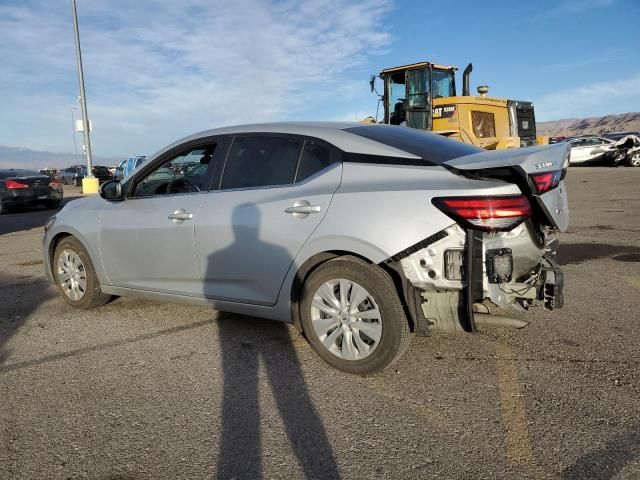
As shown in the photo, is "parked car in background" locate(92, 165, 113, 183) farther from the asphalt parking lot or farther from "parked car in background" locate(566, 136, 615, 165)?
the asphalt parking lot

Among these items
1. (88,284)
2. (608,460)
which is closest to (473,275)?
(608,460)

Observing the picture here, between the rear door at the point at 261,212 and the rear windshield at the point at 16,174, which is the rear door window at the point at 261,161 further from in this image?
the rear windshield at the point at 16,174

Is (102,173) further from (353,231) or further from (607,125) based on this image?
(607,125)

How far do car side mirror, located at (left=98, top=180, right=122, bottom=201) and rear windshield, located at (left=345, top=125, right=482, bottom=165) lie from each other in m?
2.24

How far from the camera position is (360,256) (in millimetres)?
3551

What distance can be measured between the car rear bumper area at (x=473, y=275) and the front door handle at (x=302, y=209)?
0.70m

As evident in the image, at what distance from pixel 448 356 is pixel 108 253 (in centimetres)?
313

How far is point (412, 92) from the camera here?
14.3m

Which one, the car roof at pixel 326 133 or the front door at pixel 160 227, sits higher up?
the car roof at pixel 326 133

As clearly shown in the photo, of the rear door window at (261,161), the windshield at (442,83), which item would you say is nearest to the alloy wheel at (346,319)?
the rear door window at (261,161)

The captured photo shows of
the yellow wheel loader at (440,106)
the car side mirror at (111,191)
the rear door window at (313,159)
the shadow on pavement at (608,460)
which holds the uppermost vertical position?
the yellow wheel loader at (440,106)

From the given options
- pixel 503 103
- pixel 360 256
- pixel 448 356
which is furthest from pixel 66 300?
pixel 503 103

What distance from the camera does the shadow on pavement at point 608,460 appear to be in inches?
97.2

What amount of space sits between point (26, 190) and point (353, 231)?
16034mm
